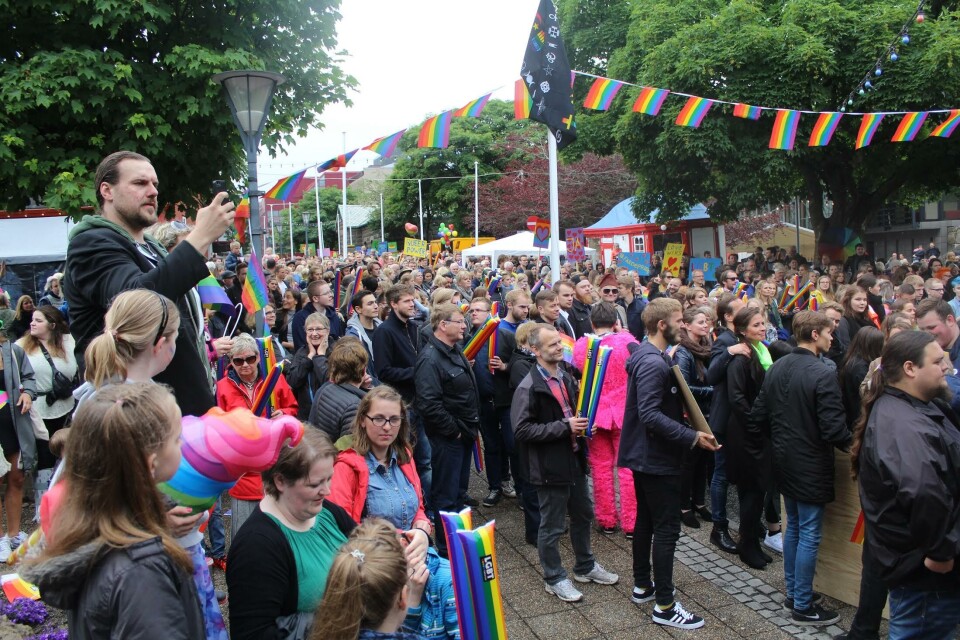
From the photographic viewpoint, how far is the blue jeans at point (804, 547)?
473cm

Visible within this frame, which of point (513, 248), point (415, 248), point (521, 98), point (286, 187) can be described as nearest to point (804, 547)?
point (521, 98)

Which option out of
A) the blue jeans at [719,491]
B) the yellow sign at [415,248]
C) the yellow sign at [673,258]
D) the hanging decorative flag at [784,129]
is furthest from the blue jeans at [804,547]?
the yellow sign at [415,248]

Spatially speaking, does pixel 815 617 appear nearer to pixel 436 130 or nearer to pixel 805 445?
pixel 805 445

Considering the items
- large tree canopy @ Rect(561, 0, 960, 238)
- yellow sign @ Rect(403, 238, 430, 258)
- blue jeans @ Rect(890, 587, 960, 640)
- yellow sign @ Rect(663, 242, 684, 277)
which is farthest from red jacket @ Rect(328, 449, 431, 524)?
yellow sign @ Rect(403, 238, 430, 258)

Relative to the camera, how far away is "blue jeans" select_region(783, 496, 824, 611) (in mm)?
4727

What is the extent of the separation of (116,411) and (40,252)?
13.7 meters

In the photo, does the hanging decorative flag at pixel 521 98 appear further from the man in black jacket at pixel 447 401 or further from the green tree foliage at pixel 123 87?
the man in black jacket at pixel 447 401

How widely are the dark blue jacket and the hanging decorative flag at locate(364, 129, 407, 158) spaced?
7.00m

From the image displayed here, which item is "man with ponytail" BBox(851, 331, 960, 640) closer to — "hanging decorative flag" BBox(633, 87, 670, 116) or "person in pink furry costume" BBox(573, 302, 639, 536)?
"person in pink furry costume" BBox(573, 302, 639, 536)

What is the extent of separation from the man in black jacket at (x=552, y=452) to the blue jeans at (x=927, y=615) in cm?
207

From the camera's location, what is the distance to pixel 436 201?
54.7 meters

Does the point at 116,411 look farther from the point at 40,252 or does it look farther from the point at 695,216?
the point at 695,216

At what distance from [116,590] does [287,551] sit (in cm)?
85

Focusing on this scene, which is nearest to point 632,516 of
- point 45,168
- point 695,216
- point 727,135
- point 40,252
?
point 45,168
